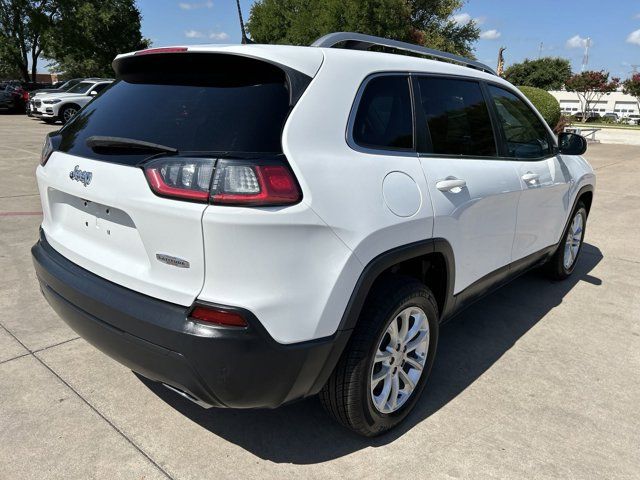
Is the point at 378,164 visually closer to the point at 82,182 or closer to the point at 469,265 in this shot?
the point at 469,265

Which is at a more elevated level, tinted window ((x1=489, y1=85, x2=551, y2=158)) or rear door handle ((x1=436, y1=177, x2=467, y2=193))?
tinted window ((x1=489, y1=85, x2=551, y2=158))

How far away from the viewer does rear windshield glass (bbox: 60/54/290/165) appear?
1954 millimetres

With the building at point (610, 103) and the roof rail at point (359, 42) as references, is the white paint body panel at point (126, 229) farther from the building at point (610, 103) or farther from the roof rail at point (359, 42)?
the building at point (610, 103)

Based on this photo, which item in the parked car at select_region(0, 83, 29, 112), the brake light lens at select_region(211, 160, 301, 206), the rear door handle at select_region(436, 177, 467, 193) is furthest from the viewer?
the parked car at select_region(0, 83, 29, 112)

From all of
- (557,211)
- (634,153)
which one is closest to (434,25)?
(634,153)

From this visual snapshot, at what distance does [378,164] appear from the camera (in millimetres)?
2250

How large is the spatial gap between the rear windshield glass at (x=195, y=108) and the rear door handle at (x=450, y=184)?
3.10 ft

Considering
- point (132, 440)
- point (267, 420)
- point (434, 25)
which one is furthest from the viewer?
point (434, 25)

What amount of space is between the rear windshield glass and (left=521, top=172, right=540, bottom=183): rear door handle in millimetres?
2047

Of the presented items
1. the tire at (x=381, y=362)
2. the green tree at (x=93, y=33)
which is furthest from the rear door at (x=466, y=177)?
the green tree at (x=93, y=33)

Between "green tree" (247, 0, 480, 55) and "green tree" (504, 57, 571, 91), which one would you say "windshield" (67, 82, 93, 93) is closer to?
"green tree" (247, 0, 480, 55)

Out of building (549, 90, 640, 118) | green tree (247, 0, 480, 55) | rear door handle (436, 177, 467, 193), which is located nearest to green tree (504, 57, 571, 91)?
building (549, 90, 640, 118)

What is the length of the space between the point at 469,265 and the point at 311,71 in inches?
58.1

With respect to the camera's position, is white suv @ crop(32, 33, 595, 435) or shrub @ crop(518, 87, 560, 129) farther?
shrub @ crop(518, 87, 560, 129)
